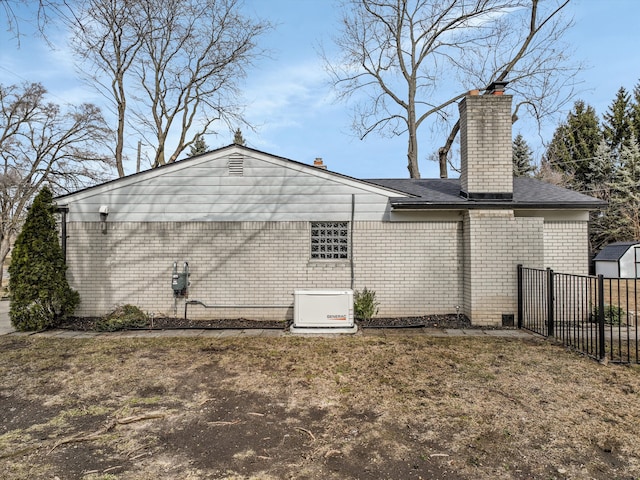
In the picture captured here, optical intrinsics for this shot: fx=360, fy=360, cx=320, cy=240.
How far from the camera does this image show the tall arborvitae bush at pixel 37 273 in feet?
24.5

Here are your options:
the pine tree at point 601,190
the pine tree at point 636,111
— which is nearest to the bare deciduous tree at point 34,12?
the pine tree at point 601,190

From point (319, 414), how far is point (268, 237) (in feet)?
16.9

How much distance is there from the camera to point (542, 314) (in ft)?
23.8

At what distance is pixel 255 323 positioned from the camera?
8.09 m

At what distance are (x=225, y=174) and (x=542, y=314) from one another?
745 centimetres

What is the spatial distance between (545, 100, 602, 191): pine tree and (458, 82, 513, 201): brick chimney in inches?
1091

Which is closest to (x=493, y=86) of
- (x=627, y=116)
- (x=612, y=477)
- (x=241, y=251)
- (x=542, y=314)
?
(x=542, y=314)

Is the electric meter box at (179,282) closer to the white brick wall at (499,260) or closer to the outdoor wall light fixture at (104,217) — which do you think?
the outdoor wall light fixture at (104,217)

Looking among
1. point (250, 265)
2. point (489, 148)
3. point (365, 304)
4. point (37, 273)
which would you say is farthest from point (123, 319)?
point (489, 148)

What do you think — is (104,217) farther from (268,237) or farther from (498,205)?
(498,205)

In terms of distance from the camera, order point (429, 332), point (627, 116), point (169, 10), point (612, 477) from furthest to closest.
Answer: point (627, 116) < point (169, 10) < point (429, 332) < point (612, 477)

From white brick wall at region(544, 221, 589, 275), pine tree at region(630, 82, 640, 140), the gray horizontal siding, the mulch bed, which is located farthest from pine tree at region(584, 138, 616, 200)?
the gray horizontal siding

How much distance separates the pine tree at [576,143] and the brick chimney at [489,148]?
27719mm

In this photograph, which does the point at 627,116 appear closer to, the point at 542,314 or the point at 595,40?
the point at 595,40
